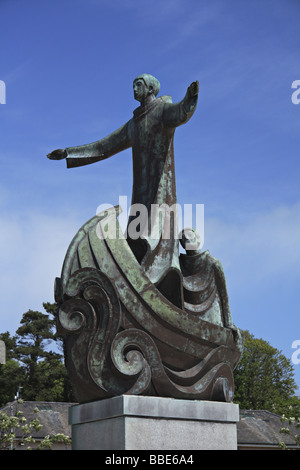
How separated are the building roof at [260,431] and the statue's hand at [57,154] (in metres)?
25.4

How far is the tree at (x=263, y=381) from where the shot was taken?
41.2 metres

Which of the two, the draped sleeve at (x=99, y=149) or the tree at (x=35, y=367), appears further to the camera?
the tree at (x=35, y=367)

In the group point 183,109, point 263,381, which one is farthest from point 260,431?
point 183,109

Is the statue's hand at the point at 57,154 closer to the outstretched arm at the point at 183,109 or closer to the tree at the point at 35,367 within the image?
the outstretched arm at the point at 183,109

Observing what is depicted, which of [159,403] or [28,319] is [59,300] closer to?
[159,403]

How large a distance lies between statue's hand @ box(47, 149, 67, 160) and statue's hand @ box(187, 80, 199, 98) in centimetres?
226

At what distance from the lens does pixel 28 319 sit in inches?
1736

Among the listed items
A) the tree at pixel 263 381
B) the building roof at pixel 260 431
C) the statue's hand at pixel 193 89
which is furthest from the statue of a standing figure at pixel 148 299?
the tree at pixel 263 381

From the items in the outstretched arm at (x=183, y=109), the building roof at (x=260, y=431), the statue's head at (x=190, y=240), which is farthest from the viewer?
the building roof at (x=260, y=431)

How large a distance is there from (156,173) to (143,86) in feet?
4.01

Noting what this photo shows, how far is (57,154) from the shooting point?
961 cm

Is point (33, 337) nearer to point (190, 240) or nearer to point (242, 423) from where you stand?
point (242, 423)
